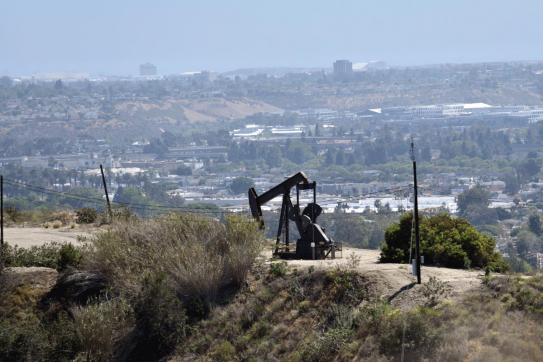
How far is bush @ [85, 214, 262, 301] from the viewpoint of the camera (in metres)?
23.3

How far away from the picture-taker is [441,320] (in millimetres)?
18484

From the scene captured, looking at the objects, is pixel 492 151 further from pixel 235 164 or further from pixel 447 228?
pixel 447 228

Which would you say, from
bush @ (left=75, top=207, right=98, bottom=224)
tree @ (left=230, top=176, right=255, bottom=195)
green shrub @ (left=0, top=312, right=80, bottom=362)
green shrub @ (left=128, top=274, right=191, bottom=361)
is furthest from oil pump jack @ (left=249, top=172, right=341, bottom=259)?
tree @ (left=230, top=176, right=255, bottom=195)

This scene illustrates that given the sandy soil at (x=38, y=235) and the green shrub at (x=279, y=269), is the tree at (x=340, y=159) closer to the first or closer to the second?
the sandy soil at (x=38, y=235)

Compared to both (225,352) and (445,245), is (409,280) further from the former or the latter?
(225,352)

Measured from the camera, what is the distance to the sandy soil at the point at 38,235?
103 ft

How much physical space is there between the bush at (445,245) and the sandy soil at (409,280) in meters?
1.09

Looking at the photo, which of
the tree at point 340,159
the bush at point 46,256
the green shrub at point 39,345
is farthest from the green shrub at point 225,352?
the tree at point 340,159

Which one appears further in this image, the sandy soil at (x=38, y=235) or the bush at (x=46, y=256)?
the sandy soil at (x=38, y=235)

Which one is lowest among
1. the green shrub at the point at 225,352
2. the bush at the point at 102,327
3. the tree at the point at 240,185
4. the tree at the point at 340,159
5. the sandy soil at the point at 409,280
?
the tree at the point at 340,159

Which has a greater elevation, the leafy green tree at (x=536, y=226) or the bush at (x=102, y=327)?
the bush at (x=102, y=327)

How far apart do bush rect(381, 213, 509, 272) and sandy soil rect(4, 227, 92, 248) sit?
37.2 ft

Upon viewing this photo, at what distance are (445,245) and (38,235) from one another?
1589 cm

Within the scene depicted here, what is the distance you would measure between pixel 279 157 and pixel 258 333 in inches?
7036
